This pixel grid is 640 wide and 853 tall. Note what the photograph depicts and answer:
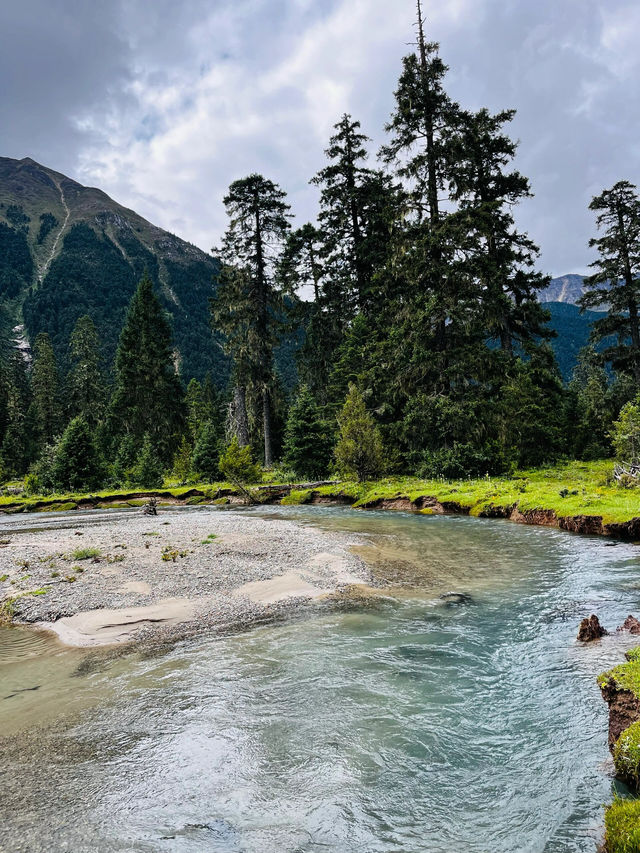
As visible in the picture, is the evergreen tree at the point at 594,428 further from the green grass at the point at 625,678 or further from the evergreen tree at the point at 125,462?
the evergreen tree at the point at 125,462

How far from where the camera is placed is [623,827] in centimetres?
304

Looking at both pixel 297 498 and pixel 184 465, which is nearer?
pixel 297 498

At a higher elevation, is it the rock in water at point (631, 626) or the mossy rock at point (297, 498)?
the rock in water at point (631, 626)

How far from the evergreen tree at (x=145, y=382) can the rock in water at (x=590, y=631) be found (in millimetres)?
55214

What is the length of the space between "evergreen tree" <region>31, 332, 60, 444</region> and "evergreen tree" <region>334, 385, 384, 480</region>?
54405 mm

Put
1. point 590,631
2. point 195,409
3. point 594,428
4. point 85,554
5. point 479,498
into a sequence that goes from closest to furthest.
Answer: point 590,631 → point 85,554 → point 479,498 → point 594,428 → point 195,409

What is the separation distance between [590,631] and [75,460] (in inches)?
1574

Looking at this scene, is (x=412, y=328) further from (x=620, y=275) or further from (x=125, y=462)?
(x=125, y=462)

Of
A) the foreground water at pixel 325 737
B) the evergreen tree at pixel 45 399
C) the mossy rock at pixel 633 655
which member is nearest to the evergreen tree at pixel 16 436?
the evergreen tree at pixel 45 399

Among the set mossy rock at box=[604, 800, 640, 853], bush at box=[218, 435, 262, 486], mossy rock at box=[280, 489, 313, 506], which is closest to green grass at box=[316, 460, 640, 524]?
mossy rock at box=[280, 489, 313, 506]

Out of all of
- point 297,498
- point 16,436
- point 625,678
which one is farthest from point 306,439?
point 16,436

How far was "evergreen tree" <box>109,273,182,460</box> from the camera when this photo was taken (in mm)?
59094

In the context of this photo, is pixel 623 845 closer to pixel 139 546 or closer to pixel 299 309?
pixel 139 546

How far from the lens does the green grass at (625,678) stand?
4516mm
